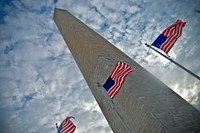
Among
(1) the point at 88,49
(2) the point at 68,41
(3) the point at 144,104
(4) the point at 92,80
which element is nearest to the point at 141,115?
(3) the point at 144,104

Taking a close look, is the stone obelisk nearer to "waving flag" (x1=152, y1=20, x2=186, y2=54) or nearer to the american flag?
the american flag

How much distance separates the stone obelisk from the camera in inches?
336

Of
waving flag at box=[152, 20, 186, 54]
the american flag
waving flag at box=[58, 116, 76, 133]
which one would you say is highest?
waving flag at box=[152, 20, 186, 54]

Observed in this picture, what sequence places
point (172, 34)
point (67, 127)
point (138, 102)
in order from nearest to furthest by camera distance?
point (172, 34) → point (138, 102) → point (67, 127)

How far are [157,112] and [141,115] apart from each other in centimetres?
78

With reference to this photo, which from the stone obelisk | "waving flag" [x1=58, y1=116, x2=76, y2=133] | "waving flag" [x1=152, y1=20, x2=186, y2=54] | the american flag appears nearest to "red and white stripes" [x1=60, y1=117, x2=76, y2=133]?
"waving flag" [x1=58, y1=116, x2=76, y2=133]

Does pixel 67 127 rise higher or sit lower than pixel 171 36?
lower

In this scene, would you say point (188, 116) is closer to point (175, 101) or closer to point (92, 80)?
point (175, 101)

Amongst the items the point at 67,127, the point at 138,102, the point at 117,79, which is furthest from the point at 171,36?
the point at 67,127

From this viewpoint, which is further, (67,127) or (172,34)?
(67,127)

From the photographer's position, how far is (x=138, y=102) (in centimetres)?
916

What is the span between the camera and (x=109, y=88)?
8.42 meters

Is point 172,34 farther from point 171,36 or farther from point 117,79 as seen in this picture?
point 117,79

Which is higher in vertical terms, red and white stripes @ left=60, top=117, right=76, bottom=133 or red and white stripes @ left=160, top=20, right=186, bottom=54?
red and white stripes @ left=160, top=20, right=186, bottom=54
